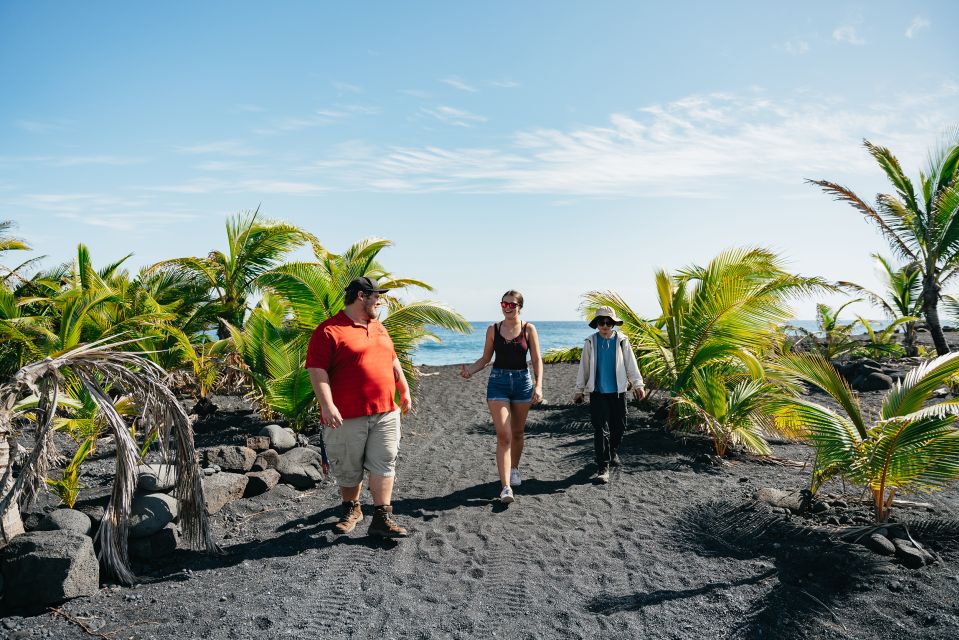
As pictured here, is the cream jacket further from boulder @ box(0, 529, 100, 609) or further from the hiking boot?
boulder @ box(0, 529, 100, 609)

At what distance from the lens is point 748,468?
655cm

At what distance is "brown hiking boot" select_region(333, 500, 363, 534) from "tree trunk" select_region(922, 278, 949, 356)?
45.2 feet

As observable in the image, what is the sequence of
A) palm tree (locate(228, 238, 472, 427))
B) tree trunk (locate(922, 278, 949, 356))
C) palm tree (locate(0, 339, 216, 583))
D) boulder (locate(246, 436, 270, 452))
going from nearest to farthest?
palm tree (locate(0, 339, 216, 583)) → boulder (locate(246, 436, 270, 452)) → palm tree (locate(228, 238, 472, 427)) → tree trunk (locate(922, 278, 949, 356))

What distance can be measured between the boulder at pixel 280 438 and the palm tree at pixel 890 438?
17.1 ft

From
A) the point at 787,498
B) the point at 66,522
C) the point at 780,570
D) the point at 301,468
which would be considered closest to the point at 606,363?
the point at 787,498

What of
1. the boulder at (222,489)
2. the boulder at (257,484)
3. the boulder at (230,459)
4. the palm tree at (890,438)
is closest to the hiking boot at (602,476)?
the palm tree at (890,438)

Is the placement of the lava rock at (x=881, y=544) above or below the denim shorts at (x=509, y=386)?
below

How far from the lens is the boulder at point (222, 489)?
5090 millimetres

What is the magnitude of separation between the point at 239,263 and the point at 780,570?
31.3ft

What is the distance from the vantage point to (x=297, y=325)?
872 cm

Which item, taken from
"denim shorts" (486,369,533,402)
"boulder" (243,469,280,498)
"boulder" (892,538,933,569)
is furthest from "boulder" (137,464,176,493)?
"boulder" (892,538,933,569)

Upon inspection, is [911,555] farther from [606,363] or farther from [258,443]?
[258,443]

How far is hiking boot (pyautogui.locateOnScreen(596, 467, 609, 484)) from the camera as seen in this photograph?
19.7ft

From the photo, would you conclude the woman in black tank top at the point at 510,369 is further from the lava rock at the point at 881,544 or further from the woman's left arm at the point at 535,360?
the lava rock at the point at 881,544
